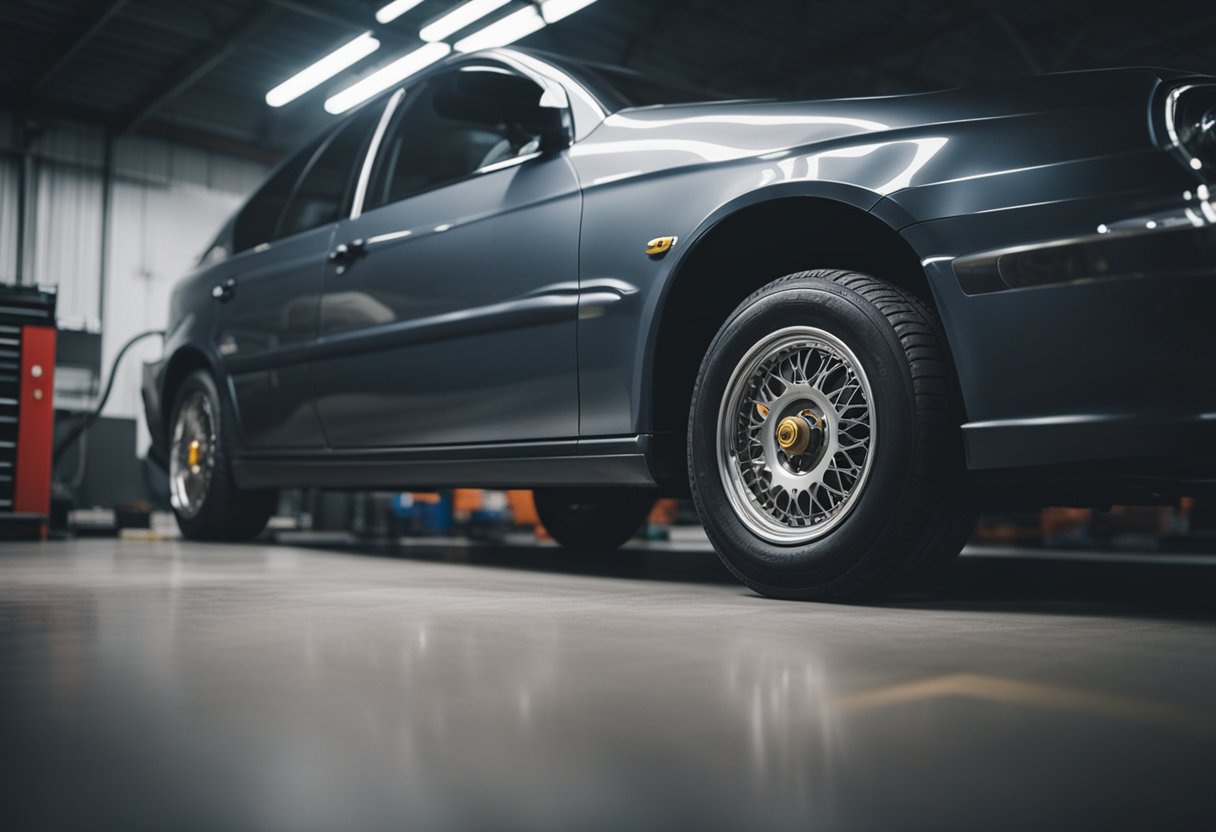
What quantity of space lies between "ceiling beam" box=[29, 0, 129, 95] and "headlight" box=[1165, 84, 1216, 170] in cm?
1070

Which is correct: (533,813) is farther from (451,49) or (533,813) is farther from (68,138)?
(68,138)

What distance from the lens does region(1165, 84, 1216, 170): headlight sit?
185cm

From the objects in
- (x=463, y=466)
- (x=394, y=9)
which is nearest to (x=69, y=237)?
(x=394, y=9)

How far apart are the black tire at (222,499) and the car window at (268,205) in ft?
1.91

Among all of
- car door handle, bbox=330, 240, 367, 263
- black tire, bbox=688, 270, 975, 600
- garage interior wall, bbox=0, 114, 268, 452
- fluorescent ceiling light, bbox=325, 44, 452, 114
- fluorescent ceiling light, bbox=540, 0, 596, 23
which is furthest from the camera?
garage interior wall, bbox=0, 114, 268, 452

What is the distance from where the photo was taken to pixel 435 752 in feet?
3.18

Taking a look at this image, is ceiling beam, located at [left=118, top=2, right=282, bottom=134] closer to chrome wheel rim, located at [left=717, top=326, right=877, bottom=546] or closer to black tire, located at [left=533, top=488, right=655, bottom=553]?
black tire, located at [left=533, top=488, right=655, bottom=553]

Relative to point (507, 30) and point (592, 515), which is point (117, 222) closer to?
point (507, 30)

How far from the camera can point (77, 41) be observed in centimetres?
1144

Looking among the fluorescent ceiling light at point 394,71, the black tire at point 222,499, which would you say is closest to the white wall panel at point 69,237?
the fluorescent ceiling light at point 394,71

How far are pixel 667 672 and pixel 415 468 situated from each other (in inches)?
80.6

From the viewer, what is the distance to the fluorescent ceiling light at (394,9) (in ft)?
32.6

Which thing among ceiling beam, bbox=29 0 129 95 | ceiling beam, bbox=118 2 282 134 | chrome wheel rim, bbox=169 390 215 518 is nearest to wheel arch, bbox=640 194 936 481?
chrome wheel rim, bbox=169 390 215 518

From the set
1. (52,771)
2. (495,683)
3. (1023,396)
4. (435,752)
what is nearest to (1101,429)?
(1023,396)
